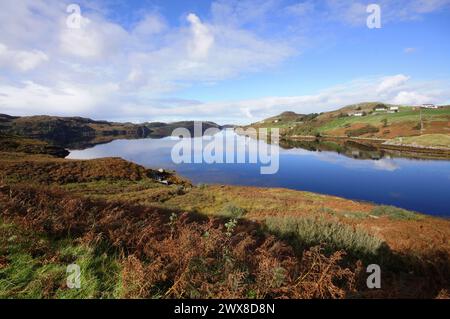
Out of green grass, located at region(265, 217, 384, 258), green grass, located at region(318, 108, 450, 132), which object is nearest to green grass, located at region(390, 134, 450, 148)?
green grass, located at region(318, 108, 450, 132)

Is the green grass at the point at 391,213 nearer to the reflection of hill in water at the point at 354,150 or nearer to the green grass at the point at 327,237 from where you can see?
the green grass at the point at 327,237

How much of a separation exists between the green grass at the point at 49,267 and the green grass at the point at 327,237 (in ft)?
19.9

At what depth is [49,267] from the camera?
169 inches

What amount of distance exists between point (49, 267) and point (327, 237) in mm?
8037

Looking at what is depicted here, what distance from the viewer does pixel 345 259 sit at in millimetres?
8281

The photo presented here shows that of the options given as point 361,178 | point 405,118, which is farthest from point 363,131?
point 361,178

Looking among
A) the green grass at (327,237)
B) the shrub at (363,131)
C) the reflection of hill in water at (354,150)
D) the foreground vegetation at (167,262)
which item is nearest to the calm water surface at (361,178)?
the reflection of hill in water at (354,150)

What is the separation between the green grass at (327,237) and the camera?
9031 mm

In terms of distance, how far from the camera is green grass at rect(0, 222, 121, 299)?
3799 mm

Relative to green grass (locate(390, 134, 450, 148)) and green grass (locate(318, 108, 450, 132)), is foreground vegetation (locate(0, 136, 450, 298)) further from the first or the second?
green grass (locate(318, 108, 450, 132))

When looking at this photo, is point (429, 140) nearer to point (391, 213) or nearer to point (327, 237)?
point (391, 213)

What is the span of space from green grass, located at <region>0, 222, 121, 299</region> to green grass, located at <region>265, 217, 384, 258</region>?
6.08m

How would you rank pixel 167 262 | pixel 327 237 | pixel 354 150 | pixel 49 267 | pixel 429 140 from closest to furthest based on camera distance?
pixel 49 267 < pixel 167 262 < pixel 327 237 < pixel 354 150 < pixel 429 140

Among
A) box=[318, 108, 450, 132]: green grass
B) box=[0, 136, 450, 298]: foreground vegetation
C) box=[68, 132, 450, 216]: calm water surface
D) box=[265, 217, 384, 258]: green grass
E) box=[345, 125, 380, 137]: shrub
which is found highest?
box=[318, 108, 450, 132]: green grass
